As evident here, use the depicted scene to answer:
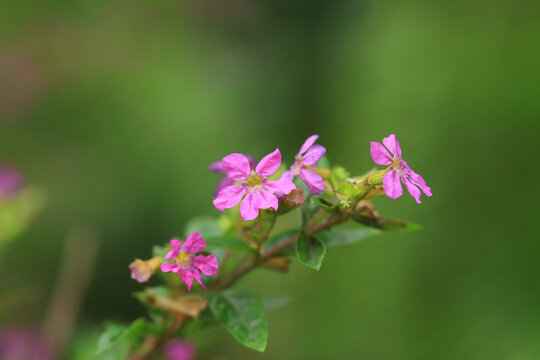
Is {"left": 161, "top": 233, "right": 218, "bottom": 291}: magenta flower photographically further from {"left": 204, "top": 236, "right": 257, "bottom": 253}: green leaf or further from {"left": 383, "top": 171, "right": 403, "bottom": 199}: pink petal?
{"left": 383, "top": 171, "right": 403, "bottom": 199}: pink petal

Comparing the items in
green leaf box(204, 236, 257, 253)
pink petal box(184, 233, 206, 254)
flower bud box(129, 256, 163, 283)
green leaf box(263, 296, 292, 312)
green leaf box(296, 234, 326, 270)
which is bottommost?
green leaf box(263, 296, 292, 312)

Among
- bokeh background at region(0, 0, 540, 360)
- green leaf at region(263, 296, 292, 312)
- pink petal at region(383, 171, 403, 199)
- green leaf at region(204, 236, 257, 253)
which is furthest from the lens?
bokeh background at region(0, 0, 540, 360)

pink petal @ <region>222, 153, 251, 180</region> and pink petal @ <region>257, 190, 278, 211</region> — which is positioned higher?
pink petal @ <region>222, 153, 251, 180</region>

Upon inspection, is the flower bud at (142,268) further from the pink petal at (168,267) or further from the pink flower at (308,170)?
the pink flower at (308,170)

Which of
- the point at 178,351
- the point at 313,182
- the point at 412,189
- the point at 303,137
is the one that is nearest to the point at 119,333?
the point at 178,351

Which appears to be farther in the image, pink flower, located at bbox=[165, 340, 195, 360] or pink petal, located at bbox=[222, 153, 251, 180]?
pink flower, located at bbox=[165, 340, 195, 360]

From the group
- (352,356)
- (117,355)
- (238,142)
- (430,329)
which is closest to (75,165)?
(238,142)

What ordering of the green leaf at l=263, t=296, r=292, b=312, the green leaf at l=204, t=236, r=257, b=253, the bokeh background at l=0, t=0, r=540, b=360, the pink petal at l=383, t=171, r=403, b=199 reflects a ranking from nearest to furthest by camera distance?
the pink petal at l=383, t=171, r=403, b=199
the green leaf at l=204, t=236, r=257, b=253
the green leaf at l=263, t=296, r=292, b=312
the bokeh background at l=0, t=0, r=540, b=360

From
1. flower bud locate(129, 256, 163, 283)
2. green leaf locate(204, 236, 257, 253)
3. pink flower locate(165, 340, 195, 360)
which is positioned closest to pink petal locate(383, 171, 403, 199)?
green leaf locate(204, 236, 257, 253)
